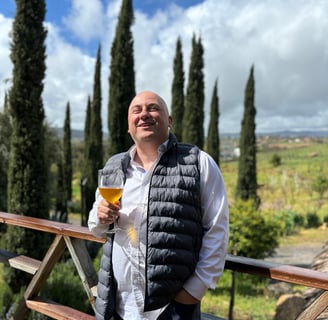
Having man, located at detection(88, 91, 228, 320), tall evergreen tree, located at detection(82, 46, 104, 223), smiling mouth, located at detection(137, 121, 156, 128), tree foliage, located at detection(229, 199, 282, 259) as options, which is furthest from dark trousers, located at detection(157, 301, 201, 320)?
tall evergreen tree, located at detection(82, 46, 104, 223)

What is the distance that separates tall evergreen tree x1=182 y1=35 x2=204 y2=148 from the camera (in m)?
14.9

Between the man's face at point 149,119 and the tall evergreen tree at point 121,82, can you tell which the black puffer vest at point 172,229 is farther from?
the tall evergreen tree at point 121,82

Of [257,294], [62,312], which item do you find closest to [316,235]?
[257,294]

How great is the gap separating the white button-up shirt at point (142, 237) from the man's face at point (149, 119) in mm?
79

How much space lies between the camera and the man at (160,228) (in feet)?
4.38

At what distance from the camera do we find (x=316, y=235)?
17.0 metres

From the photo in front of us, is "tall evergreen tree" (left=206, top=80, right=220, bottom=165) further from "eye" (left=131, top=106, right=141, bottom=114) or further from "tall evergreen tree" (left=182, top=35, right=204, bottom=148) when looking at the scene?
"eye" (left=131, top=106, right=141, bottom=114)

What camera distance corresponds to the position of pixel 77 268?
2289mm

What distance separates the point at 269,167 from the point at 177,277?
120ft

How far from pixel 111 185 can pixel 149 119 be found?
13.7 inches

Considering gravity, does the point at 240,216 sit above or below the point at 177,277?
below

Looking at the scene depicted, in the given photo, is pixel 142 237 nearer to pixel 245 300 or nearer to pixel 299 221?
pixel 245 300

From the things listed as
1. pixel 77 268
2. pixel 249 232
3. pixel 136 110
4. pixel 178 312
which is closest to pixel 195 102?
pixel 249 232

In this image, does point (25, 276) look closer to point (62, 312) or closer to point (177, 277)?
point (62, 312)
